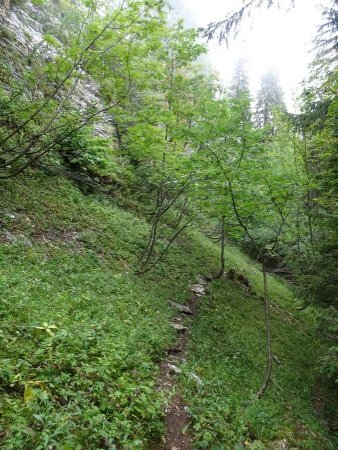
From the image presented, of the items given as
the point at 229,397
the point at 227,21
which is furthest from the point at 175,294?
the point at 227,21

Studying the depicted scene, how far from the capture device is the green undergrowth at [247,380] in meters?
5.01

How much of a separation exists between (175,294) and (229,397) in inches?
168

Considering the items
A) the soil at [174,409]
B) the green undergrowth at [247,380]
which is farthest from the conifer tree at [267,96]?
the soil at [174,409]

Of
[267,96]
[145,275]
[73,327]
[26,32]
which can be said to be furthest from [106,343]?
[267,96]

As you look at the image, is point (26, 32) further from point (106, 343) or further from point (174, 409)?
point (174, 409)

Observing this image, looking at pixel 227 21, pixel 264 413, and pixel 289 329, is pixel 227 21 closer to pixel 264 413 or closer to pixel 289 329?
pixel 264 413

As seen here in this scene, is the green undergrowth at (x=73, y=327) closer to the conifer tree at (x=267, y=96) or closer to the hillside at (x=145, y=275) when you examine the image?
the hillside at (x=145, y=275)

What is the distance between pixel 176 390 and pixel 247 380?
2.34 meters

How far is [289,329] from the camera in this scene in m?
11.6

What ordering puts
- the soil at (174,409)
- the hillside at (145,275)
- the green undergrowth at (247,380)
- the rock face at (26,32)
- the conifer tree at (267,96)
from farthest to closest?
1. the conifer tree at (267,96)
2. the rock face at (26,32)
3. the green undergrowth at (247,380)
4. the soil at (174,409)
5. the hillside at (145,275)

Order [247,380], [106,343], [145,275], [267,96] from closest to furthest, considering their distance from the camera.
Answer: [106,343]
[247,380]
[145,275]
[267,96]

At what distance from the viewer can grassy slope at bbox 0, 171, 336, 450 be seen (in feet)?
11.7

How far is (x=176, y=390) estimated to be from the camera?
5.27 metres

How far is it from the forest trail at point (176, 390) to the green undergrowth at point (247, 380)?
14 centimetres
